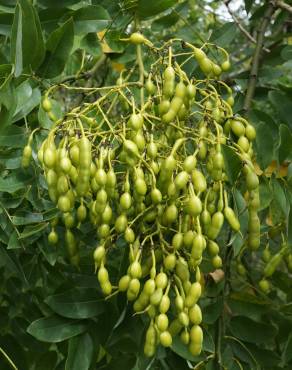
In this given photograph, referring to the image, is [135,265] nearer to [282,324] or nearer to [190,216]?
[190,216]

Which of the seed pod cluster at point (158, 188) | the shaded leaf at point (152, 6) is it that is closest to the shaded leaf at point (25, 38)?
the seed pod cluster at point (158, 188)

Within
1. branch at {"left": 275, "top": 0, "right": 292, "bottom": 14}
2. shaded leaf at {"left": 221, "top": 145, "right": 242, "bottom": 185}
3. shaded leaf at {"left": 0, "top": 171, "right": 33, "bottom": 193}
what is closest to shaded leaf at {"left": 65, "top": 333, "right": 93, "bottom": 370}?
shaded leaf at {"left": 0, "top": 171, "right": 33, "bottom": 193}

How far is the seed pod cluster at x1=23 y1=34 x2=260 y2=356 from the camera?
1.35 metres

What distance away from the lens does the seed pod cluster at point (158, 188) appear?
4.42 feet

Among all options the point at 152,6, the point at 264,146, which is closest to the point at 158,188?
the point at 264,146

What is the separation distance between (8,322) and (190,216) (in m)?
0.88

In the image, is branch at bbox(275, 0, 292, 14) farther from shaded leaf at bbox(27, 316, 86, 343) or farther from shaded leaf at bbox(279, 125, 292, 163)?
shaded leaf at bbox(27, 316, 86, 343)

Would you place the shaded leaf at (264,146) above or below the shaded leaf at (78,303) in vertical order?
above

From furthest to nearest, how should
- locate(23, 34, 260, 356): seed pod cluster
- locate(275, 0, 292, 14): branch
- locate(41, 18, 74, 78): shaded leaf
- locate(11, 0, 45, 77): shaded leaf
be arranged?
locate(275, 0, 292, 14): branch
locate(41, 18, 74, 78): shaded leaf
locate(11, 0, 45, 77): shaded leaf
locate(23, 34, 260, 356): seed pod cluster

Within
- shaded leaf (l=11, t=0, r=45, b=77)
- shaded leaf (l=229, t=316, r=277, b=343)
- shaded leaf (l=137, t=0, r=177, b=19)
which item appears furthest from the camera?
shaded leaf (l=229, t=316, r=277, b=343)

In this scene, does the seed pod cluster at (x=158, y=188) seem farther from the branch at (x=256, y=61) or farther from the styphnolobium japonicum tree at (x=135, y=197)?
the branch at (x=256, y=61)

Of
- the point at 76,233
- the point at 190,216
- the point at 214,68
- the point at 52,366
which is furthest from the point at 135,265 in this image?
the point at 52,366

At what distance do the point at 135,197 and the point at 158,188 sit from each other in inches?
2.0

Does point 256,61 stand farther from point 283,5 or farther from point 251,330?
point 251,330
